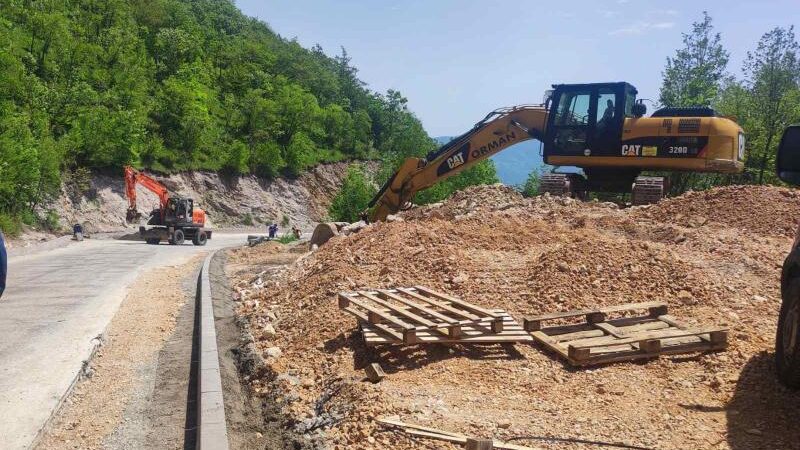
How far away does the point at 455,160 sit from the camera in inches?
640

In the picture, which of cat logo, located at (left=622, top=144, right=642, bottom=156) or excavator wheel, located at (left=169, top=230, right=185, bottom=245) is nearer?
cat logo, located at (left=622, top=144, right=642, bottom=156)

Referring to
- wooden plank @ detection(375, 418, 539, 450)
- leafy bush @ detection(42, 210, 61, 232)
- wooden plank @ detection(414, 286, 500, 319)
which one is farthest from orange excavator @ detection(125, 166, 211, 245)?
wooden plank @ detection(375, 418, 539, 450)

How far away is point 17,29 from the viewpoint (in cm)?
3694

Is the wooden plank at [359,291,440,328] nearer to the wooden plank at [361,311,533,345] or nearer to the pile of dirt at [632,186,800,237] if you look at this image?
the wooden plank at [361,311,533,345]

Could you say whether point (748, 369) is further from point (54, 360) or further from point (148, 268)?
point (148, 268)

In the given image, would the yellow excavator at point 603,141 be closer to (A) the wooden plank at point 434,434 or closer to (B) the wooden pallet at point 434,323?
(B) the wooden pallet at point 434,323

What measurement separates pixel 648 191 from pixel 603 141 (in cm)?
156

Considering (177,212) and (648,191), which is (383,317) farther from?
(177,212)

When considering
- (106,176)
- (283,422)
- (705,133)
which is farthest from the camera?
(106,176)

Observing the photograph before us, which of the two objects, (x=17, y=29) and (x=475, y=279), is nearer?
(x=475, y=279)

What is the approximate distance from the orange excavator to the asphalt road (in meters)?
10.6

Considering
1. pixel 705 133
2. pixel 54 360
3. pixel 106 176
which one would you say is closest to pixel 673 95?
pixel 705 133

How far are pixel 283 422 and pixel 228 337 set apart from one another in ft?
10.6

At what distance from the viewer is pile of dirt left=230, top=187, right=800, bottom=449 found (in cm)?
459
